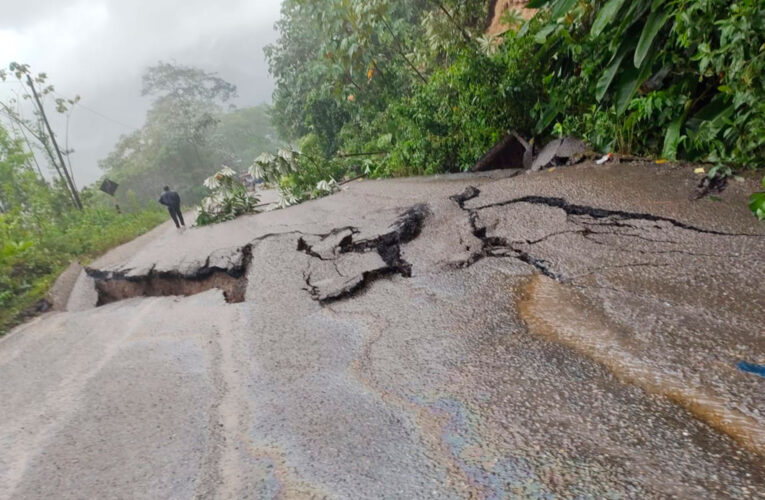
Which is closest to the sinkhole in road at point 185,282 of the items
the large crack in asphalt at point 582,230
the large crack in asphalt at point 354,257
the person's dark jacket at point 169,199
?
the large crack in asphalt at point 354,257

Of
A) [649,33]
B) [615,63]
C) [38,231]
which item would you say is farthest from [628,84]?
[38,231]

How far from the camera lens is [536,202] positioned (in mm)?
3484

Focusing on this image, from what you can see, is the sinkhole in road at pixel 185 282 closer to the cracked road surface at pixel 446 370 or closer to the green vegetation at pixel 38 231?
the cracked road surface at pixel 446 370

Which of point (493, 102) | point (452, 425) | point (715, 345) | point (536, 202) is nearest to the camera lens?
point (452, 425)

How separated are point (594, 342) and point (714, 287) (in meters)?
0.70

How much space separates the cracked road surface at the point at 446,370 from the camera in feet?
4.16

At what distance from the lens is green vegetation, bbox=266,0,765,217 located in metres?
2.96

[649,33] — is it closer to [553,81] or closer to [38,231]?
[553,81]

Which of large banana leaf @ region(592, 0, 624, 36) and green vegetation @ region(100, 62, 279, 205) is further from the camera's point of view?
green vegetation @ region(100, 62, 279, 205)

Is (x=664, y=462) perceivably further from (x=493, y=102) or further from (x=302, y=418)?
(x=493, y=102)

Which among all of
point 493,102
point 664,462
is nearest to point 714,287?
point 664,462

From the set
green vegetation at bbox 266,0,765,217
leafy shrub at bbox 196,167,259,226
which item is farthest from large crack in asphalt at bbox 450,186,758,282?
leafy shrub at bbox 196,167,259,226

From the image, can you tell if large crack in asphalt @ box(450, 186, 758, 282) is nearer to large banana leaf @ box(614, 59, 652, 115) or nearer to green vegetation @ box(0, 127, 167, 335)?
large banana leaf @ box(614, 59, 652, 115)

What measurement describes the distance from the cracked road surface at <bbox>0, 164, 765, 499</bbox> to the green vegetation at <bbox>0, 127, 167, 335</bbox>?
2.85 meters
